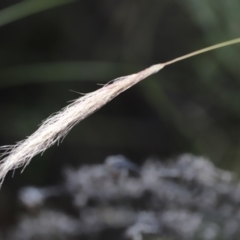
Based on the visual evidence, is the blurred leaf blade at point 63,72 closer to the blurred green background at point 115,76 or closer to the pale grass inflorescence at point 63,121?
the blurred green background at point 115,76

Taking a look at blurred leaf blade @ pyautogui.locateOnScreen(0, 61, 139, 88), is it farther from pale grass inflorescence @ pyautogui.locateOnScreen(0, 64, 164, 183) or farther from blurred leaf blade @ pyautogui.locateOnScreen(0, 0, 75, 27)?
pale grass inflorescence @ pyautogui.locateOnScreen(0, 64, 164, 183)

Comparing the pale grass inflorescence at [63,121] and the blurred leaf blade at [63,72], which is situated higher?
the blurred leaf blade at [63,72]

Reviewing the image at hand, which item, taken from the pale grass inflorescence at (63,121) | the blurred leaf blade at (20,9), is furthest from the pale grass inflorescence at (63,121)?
the blurred leaf blade at (20,9)

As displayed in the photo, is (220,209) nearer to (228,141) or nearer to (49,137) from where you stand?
(228,141)

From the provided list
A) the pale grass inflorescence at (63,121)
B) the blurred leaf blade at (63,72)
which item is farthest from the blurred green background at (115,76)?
the pale grass inflorescence at (63,121)

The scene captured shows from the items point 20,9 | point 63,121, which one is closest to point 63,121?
point 63,121

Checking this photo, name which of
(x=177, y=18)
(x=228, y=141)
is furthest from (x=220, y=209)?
(x=177, y=18)

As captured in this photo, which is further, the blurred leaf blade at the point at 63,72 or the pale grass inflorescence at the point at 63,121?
the blurred leaf blade at the point at 63,72

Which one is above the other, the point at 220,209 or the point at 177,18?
the point at 177,18
